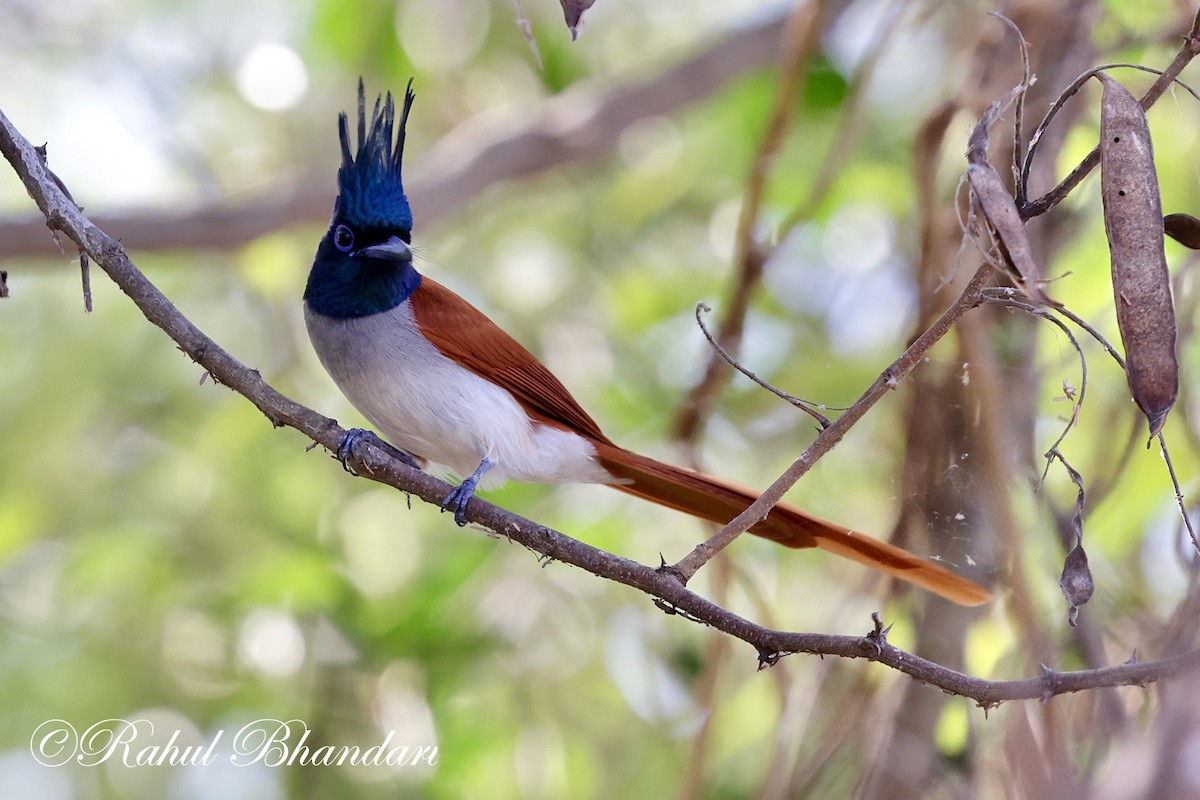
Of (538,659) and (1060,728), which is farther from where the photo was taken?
(538,659)

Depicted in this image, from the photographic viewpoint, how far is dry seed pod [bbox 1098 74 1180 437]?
60.1 inches

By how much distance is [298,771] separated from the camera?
14.2 ft

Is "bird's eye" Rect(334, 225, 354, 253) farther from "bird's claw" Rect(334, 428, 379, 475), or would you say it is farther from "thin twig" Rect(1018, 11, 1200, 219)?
"thin twig" Rect(1018, 11, 1200, 219)

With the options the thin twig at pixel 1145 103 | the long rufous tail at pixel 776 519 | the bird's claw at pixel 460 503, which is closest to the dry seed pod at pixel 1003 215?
the thin twig at pixel 1145 103

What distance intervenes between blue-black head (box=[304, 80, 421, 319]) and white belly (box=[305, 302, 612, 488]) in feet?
0.17

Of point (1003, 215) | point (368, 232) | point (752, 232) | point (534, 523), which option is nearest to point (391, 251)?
point (368, 232)

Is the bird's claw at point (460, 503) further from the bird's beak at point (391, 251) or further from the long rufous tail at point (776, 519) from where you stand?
the bird's beak at point (391, 251)

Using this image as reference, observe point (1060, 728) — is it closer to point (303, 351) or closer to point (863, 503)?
point (863, 503)

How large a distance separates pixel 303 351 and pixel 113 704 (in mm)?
1671

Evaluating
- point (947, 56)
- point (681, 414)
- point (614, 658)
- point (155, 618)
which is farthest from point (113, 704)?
point (947, 56)

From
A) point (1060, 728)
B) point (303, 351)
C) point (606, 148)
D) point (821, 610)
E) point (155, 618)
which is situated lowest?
point (1060, 728)

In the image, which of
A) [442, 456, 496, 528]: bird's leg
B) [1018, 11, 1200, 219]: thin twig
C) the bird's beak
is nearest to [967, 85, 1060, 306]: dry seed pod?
[1018, 11, 1200, 219]: thin twig

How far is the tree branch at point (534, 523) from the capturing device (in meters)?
1.73

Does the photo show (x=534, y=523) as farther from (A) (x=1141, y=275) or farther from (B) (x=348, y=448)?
(A) (x=1141, y=275)
